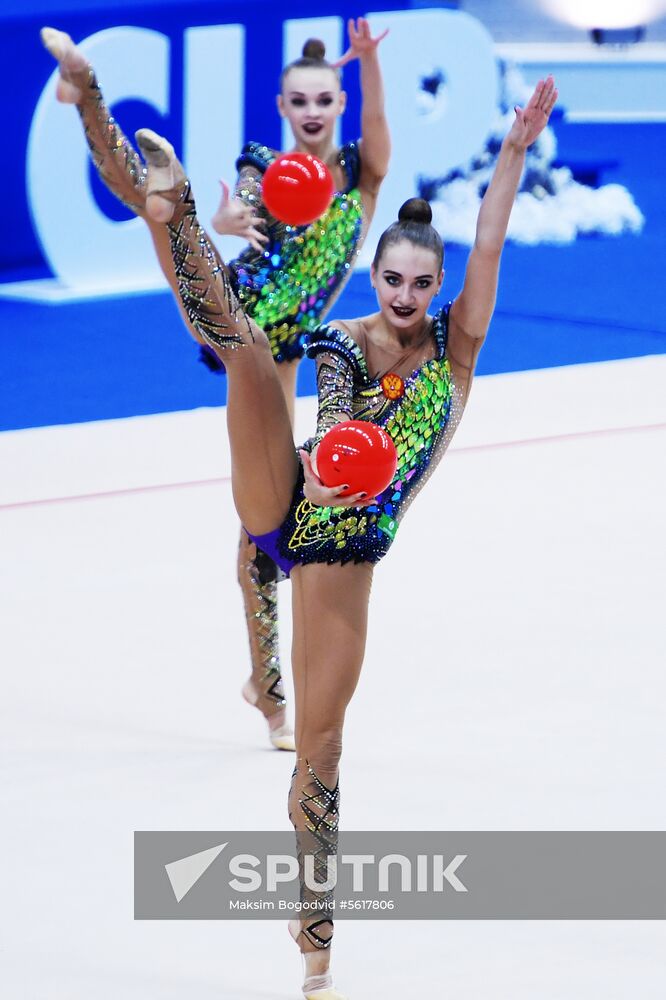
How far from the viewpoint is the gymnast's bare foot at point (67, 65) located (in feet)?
9.20

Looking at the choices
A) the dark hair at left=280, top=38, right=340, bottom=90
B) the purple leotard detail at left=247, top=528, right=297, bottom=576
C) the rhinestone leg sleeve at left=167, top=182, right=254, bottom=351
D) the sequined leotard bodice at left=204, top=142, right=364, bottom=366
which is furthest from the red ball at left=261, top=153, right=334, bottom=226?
the dark hair at left=280, top=38, right=340, bottom=90

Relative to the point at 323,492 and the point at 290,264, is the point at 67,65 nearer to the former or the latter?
the point at 323,492

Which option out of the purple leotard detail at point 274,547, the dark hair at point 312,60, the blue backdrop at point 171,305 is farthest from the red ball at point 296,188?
the blue backdrop at point 171,305

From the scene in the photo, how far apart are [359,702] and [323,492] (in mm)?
1705

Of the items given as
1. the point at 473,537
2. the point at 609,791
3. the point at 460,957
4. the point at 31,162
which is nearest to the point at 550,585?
the point at 473,537

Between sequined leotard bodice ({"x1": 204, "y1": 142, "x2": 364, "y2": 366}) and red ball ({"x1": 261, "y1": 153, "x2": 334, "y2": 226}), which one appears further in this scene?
sequined leotard bodice ({"x1": 204, "y1": 142, "x2": 364, "y2": 366})

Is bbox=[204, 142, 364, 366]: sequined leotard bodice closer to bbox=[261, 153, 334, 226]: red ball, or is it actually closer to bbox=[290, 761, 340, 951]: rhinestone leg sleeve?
bbox=[261, 153, 334, 226]: red ball

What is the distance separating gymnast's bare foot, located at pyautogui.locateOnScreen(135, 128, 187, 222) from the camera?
8.54 feet

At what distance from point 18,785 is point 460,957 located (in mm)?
1187

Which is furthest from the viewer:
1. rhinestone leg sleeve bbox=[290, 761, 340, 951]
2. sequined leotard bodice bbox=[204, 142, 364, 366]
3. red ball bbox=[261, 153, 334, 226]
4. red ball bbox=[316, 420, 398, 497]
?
sequined leotard bodice bbox=[204, 142, 364, 366]

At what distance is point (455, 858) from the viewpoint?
3273 mm

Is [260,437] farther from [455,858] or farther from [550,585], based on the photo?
[550,585]

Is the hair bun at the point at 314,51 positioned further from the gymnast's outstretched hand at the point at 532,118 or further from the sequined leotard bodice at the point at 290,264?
the gymnast's outstretched hand at the point at 532,118

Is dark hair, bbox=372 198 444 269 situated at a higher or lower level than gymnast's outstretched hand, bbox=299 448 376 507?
higher
